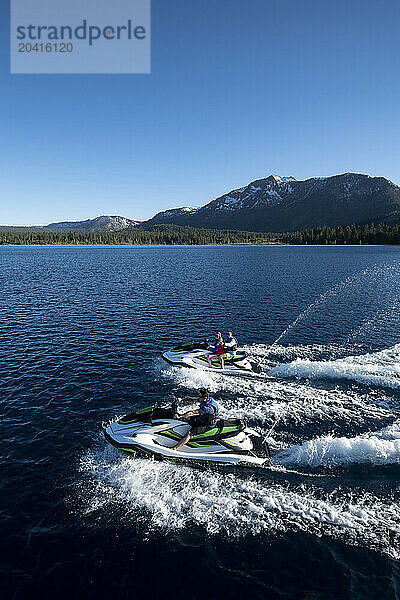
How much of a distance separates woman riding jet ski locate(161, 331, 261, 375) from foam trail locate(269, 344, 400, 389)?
7.27ft

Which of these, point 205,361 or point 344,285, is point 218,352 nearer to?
point 205,361

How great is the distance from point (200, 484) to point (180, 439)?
7.75 feet

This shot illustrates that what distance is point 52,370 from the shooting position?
2672 centimetres

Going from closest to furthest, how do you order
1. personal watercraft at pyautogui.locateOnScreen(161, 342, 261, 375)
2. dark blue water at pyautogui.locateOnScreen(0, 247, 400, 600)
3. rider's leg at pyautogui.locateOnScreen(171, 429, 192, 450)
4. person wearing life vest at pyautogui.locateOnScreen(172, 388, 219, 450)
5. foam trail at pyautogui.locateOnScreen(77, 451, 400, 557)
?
dark blue water at pyautogui.locateOnScreen(0, 247, 400, 600)
foam trail at pyautogui.locateOnScreen(77, 451, 400, 557)
rider's leg at pyautogui.locateOnScreen(171, 429, 192, 450)
person wearing life vest at pyautogui.locateOnScreen(172, 388, 219, 450)
personal watercraft at pyautogui.locateOnScreen(161, 342, 261, 375)

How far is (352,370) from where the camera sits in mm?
26250

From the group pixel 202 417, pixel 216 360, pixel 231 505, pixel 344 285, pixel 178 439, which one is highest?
pixel 344 285

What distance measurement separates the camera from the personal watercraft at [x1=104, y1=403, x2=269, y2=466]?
16.3 m

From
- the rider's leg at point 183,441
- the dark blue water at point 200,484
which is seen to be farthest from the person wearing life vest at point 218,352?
the rider's leg at point 183,441

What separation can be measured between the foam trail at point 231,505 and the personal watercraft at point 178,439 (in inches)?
27.8

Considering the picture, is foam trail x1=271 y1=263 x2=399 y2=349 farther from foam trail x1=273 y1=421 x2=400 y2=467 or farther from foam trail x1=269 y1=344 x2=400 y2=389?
foam trail x1=273 y1=421 x2=400 y2=467

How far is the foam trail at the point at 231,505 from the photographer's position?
12.7 metres

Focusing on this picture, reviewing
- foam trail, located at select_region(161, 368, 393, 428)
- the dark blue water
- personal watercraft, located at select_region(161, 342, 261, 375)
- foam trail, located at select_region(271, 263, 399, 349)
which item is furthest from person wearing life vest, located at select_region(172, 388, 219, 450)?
foam trail, located at select_region(271, 263, 399, 349)

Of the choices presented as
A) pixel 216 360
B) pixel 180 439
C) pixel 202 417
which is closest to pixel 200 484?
pixel 180 439

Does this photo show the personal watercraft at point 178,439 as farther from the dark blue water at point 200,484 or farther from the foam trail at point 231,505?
the foam trail at point 231,505
